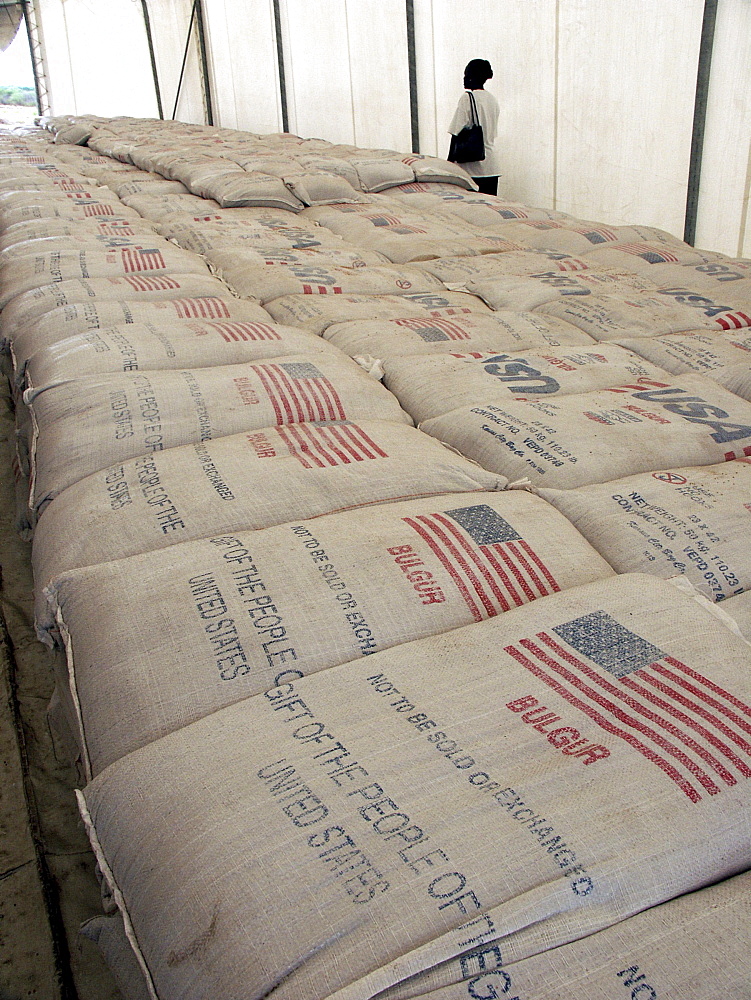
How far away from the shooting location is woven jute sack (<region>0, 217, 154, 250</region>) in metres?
3.21

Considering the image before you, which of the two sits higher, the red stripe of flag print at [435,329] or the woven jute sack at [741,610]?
the red stripe of flag print at [435,329]

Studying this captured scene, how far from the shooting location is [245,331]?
201 cm

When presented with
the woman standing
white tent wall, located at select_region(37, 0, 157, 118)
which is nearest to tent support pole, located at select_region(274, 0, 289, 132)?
white tent wall, located at select_region(37, 0, 157, 118)

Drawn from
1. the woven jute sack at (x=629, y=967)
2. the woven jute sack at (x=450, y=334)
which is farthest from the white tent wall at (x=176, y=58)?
the woven jute sack at (x=629, y=967)

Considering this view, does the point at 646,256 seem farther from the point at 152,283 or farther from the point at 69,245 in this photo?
the point at 69,245

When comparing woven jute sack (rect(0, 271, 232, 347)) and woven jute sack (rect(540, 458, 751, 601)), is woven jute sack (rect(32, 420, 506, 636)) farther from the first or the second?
woven jute sack (rect(0, 271, 232, 347))

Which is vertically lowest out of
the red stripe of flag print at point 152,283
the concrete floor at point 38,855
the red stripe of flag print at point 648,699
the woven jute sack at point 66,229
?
→ the concrete floor at point 38,855

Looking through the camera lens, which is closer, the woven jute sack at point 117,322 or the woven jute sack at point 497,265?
the woven jute sack at point 117,322

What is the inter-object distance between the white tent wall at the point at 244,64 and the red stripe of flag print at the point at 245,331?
9.48 m

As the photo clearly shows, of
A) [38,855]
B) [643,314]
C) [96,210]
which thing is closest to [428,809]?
[38,855]

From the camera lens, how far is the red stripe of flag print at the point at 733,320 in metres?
2.32

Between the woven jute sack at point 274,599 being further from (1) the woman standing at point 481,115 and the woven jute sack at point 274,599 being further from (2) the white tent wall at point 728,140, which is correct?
(1) the woman standing at point 481,115

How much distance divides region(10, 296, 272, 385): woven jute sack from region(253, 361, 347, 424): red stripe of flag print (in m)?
0.25

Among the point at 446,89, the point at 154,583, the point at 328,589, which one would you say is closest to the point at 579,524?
the point at 328,589
